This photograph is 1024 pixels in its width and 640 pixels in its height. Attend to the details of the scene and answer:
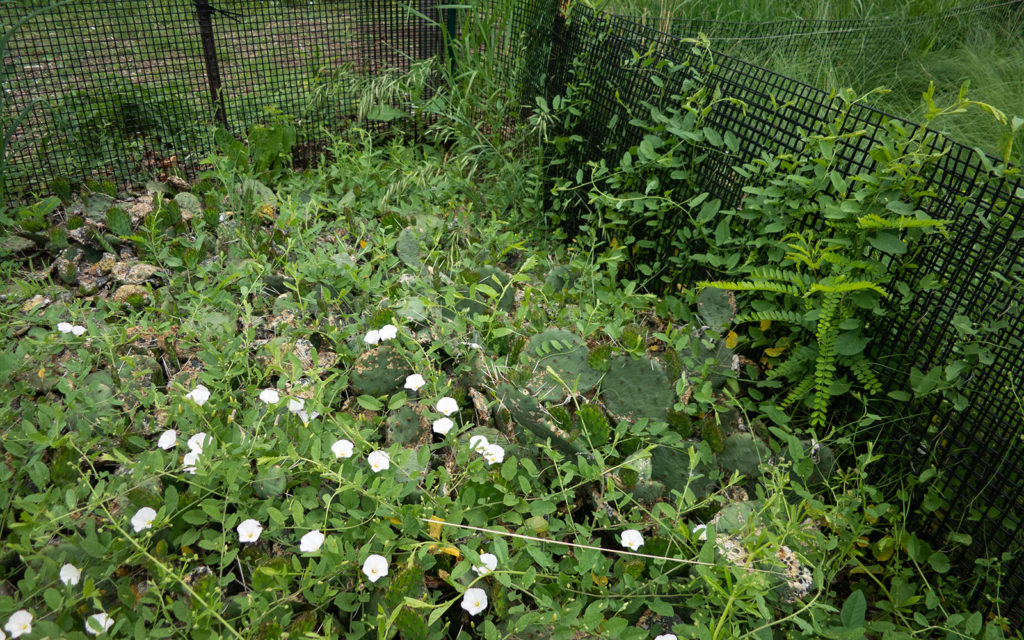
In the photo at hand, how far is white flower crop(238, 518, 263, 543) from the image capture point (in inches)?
57.7

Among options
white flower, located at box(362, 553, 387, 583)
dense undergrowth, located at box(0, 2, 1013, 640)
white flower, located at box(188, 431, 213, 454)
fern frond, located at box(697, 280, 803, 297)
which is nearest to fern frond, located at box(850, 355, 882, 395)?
dense undergrowth, located at box(0, 2, 1013, 640)

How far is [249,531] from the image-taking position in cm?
148

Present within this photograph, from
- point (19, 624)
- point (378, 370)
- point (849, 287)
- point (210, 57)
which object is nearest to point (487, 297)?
point (378, 370)

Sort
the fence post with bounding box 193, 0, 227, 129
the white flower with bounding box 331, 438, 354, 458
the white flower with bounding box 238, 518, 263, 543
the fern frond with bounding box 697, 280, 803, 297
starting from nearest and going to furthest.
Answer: the white flower with bounding box 238, 518, 263, 543 < the white flower with bounding box 331, 438, 354, 458 < the fern frond with bounding box 697, 280, 803, 297 < the fence post with bounding box 193, 0, 227, 129

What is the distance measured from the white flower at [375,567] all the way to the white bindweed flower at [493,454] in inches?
14.6

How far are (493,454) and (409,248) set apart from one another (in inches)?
49.0

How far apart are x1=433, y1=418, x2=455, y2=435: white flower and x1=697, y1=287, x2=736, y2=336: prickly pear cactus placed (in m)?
1.01

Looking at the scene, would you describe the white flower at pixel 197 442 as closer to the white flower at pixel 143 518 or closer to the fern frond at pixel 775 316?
the white flower at pixel 143 518

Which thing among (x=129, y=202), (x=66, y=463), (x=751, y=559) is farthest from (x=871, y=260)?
(x=129, y=202)

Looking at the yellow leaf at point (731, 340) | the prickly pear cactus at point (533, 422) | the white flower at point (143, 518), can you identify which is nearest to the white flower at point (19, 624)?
the white flower at point (143, 518)

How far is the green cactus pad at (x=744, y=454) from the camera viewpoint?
182cm

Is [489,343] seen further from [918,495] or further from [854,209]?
[918,495]

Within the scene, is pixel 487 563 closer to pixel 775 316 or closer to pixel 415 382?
pixel 415 382

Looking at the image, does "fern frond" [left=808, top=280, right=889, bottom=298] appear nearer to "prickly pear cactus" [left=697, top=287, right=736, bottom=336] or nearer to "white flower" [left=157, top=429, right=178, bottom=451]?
"prickly pear cactus" [left=697, top=287, right=736, bottom=336]
